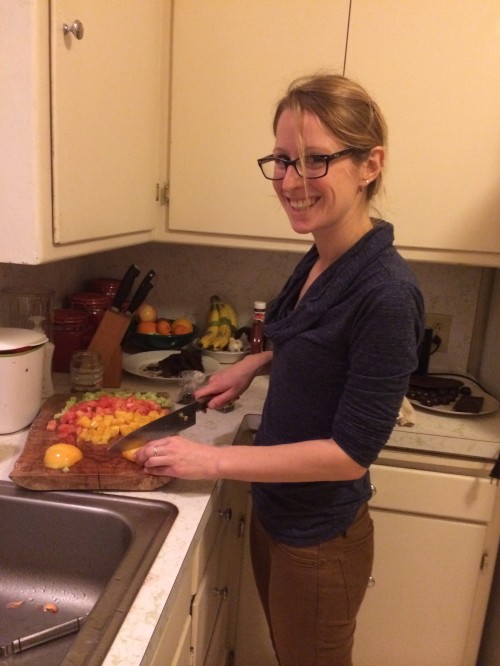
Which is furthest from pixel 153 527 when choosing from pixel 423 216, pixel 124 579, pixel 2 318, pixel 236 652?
pixel 423 216

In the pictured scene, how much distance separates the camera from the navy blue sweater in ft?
2.66

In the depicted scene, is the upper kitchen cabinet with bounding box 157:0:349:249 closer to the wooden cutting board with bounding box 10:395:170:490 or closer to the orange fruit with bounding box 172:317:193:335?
the orange fruit with bounding box 172:317:193:335

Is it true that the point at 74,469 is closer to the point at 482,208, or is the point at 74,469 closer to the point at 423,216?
the point at 423,216

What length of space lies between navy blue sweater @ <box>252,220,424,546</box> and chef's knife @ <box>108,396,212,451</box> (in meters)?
0.14

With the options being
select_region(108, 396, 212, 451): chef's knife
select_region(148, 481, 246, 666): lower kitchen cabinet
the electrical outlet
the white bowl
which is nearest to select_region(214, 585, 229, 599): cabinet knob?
select_region(148, 481, 246, 666): lower kitchen cabinet

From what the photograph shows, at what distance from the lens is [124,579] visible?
30.3 inches

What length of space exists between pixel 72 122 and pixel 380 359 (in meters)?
0.67

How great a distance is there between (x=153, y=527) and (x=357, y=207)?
1.94 feet

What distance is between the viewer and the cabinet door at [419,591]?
143cm

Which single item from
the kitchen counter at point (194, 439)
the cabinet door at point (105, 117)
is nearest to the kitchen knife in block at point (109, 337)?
the kitchen counter at point (194, 439)

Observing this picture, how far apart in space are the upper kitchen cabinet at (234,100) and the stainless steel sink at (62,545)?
823mm

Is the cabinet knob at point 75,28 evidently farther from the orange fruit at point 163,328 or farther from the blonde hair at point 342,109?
the orange fruit at point 163,328

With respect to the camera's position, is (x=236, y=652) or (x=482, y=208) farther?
(x=236, y=652)

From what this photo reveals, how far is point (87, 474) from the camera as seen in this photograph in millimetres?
955
